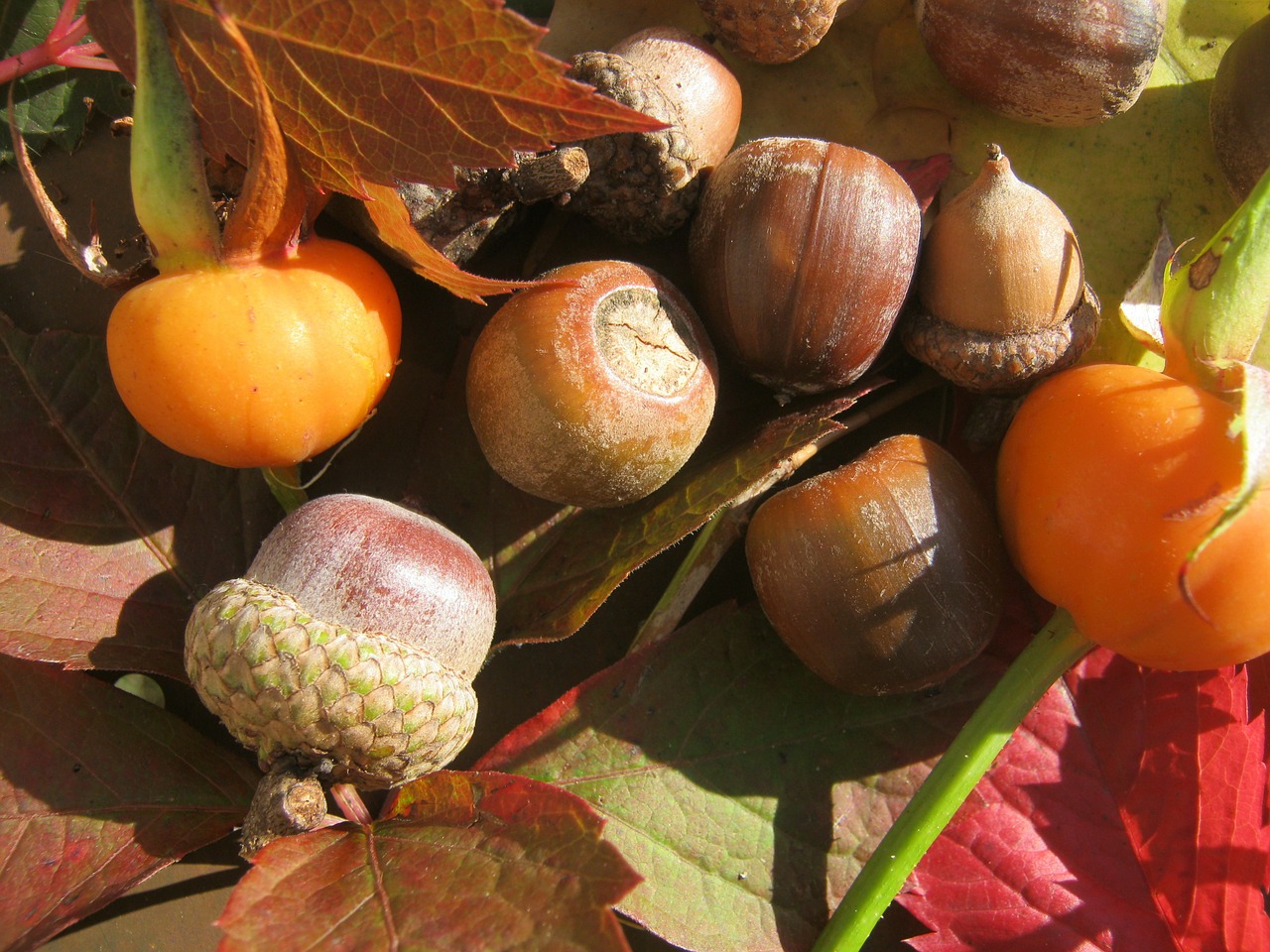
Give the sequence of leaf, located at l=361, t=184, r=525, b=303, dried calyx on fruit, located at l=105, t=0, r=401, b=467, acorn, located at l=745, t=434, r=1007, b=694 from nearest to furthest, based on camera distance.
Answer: dried calyx on fruit, located at l=105, t=0, r=401, b=467 < leaf, located at l=361, t=184, r=525, b=303 < acorn, located at l=745, t=434, r=1007, b=694

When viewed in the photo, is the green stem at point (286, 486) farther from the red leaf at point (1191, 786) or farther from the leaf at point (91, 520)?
the red leaf at point (1191, 786)

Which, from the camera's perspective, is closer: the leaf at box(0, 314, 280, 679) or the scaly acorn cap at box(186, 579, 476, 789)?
the scaly acorn cap at box(186, 579, 476, 789)

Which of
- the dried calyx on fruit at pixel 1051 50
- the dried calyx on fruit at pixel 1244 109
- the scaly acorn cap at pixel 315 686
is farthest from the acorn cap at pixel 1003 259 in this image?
the scaly acorn cap at pixel 315 686

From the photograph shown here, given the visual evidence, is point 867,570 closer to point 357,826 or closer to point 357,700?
point 357,700

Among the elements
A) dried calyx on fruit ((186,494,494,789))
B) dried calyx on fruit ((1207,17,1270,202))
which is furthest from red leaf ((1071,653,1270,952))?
dried calyx on fruit ((186,494,494,789))

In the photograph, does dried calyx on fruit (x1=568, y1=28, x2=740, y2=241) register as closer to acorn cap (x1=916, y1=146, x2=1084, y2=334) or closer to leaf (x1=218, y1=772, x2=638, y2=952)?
acorn cap (x1=916, y1=146, x2=1084, y2=334)

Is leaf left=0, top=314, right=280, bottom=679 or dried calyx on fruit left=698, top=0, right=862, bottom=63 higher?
dried calyx on fruit left=698, top=0, right=862, bottom=63
